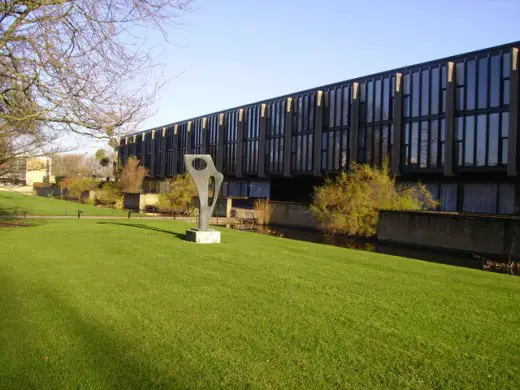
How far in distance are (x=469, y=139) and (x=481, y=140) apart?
869 mm

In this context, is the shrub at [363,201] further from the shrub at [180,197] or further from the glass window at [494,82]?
the shrub at [180,197]

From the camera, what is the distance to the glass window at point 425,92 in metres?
38.5

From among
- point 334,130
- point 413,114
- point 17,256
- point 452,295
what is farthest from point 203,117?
point 452,295

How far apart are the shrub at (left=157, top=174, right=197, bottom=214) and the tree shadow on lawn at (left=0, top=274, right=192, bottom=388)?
36282 millimetres

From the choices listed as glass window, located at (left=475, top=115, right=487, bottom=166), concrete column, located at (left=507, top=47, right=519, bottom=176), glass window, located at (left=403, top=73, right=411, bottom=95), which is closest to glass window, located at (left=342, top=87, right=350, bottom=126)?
glass window, located at (left=403, top=73, right=411, bottom=95)

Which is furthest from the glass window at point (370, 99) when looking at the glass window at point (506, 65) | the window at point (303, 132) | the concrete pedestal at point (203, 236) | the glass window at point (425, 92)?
the concrete pedestal at point (203, 236)

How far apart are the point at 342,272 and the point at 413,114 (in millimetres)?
30776

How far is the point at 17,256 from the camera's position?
1259 centimetres

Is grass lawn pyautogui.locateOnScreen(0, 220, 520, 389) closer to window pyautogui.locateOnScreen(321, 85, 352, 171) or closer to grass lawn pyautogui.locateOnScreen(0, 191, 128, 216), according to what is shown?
grass lawn pyautogui.locateOnScreen(0, 191, 128, 216)

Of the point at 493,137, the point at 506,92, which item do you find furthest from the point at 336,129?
the point at 506,92

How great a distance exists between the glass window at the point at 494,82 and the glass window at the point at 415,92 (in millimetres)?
5798

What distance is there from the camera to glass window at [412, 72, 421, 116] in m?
39.2

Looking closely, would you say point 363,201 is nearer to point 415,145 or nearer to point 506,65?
point 415,145

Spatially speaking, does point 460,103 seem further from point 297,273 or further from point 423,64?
point 297,273
